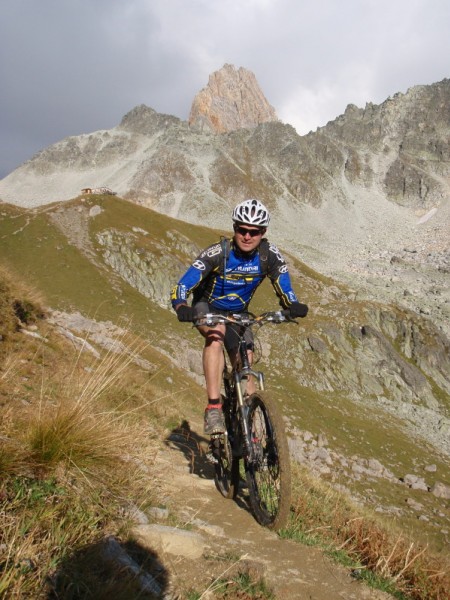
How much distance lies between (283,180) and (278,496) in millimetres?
160888

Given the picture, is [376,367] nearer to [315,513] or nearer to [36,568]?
[315,513]

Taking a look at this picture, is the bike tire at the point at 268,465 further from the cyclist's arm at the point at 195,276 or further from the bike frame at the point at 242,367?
the cyclist's arm at the point at 195,276

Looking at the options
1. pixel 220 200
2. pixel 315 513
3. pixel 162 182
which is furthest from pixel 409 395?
pixel 162 182

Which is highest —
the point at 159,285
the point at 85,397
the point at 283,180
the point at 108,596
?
the point at 283,180

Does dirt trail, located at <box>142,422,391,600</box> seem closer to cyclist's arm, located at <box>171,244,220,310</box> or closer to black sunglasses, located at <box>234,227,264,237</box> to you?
cyclist's arm, located at <box>171,244,220,310</box>

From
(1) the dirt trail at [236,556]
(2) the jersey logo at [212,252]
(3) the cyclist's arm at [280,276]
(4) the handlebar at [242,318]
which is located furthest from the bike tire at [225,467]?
(2) the jersey logo at [212,252]

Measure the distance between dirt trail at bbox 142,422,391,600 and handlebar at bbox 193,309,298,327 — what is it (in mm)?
2255

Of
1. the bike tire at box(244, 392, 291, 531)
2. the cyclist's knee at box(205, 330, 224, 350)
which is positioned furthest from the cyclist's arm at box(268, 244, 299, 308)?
the bike tire at box(244, 392, 291, 531)

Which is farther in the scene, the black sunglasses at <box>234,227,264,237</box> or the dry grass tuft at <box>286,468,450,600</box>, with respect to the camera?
the black sunglasses at <box>234,227,264,237</box>

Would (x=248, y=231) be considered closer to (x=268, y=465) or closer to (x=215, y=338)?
(x=215, y=338)

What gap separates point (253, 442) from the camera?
5645 mm

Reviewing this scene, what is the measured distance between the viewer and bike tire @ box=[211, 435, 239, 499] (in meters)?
6.10

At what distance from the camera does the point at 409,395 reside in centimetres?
4269

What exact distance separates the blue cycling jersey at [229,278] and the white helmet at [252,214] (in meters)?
0.49
